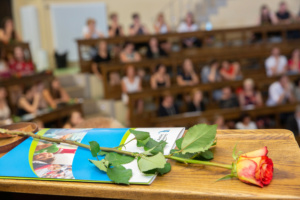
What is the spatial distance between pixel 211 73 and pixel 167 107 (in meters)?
0.93

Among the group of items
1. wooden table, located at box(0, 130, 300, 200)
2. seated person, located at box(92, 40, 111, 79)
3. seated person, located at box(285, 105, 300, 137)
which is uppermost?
wooden table, located at box(0, 130, 300, 200)

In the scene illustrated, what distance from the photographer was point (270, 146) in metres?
0.56

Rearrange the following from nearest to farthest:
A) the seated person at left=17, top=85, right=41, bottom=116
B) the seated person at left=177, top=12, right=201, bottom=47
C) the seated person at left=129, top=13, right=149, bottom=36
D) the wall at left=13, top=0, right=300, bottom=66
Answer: the seated person at left=17, top=85, right=41, bottom=116, the seated person at left=177, top=12, right=201, bottom=47, the seated person at left=129, top=13, right=149, bottom=36, the wall at left=13, top=0, right=300, bottom=66

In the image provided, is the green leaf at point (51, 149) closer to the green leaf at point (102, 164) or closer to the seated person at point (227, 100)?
the green leaf at point (102, 164)

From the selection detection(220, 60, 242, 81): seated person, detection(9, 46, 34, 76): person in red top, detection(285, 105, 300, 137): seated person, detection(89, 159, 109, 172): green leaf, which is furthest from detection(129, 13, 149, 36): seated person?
detection(89, 159, 109, 172): green leaf

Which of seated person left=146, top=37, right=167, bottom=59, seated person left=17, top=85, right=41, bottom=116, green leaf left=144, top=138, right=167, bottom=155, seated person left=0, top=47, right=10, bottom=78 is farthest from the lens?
seated person left=146, top=37, right=167, bottom=59

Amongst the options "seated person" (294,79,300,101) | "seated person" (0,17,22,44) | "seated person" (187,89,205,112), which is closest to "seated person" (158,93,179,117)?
"seated person" (187,89,205,112)

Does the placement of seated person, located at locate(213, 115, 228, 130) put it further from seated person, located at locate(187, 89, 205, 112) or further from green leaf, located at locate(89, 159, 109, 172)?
green leaf, located at locate(89, 159, 109, 172)

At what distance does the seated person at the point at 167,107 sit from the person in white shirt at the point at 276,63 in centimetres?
157

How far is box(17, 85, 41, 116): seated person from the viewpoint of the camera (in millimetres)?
3545

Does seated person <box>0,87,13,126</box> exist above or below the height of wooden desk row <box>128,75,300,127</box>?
above

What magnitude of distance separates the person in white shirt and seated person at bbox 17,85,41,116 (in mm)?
2913

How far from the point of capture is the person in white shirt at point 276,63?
4.67 meters

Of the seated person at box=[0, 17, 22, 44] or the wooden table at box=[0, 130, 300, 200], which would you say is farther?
the seated person at box=[0, 17, 22, 44]
